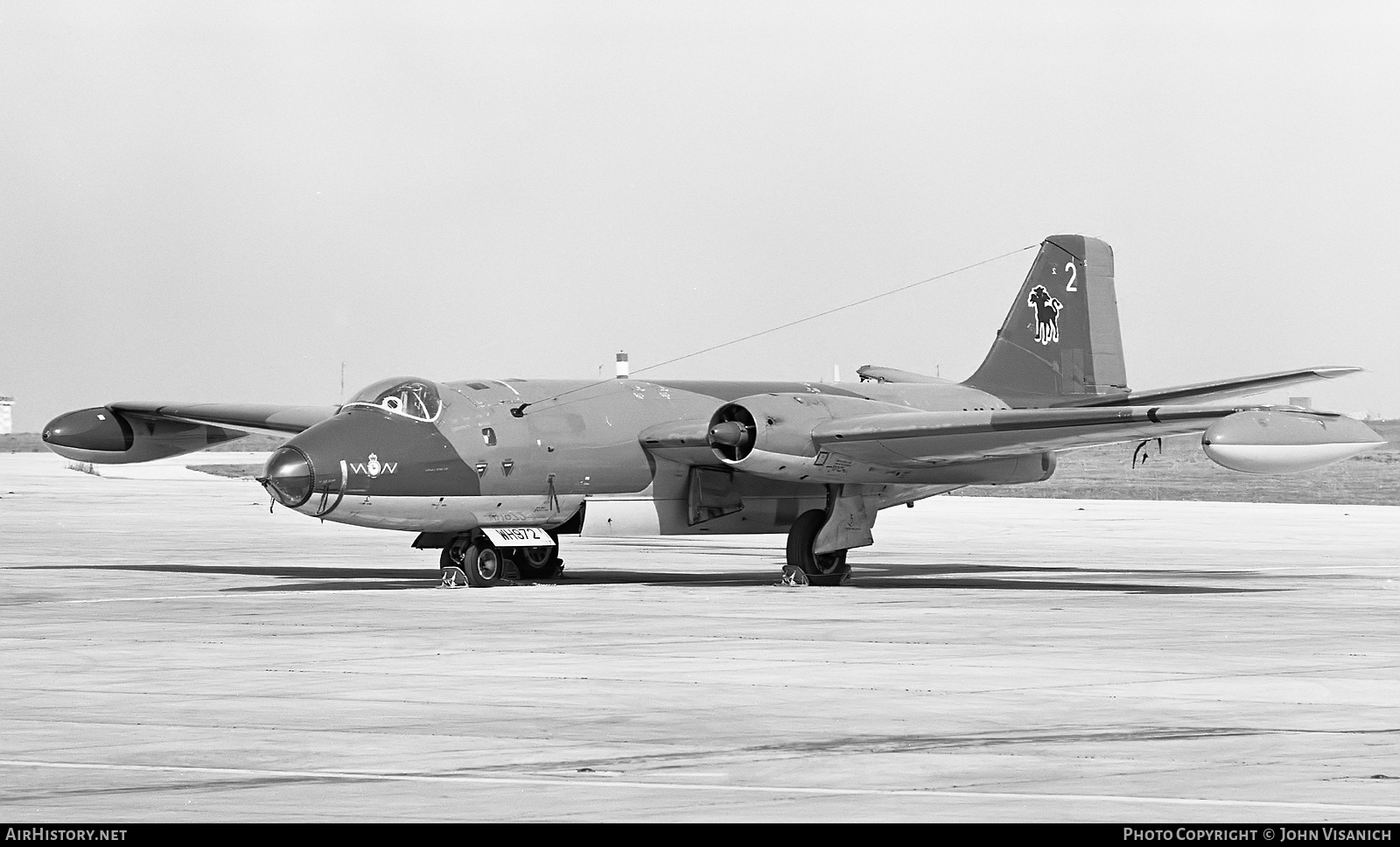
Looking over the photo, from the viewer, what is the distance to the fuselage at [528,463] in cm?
2308

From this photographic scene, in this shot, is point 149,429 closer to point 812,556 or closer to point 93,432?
point 93,432

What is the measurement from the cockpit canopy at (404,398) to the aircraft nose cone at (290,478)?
171cm

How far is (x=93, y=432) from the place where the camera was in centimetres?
3128

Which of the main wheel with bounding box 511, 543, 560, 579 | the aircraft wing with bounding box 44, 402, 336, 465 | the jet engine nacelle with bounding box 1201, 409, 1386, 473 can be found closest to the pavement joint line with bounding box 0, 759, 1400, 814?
the jet engine nacelle with bounding box 1201, 409, 1386, 473

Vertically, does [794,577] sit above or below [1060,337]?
below

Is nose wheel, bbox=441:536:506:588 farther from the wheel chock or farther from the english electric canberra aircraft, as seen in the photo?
the wheel chock

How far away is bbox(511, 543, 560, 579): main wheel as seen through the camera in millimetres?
25844

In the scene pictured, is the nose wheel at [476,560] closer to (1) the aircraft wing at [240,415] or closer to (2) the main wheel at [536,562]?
(2) the main wheel at [536,562]

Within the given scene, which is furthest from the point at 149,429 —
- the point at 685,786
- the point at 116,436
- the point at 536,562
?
the point at 685,786

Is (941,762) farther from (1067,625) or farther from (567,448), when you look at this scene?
(567,448)

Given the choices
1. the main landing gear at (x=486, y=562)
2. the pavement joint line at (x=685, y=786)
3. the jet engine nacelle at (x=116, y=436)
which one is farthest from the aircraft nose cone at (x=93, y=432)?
the pavement joint line at (x=685, y=786)

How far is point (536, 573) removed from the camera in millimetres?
26078

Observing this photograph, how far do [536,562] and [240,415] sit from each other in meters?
7.02
